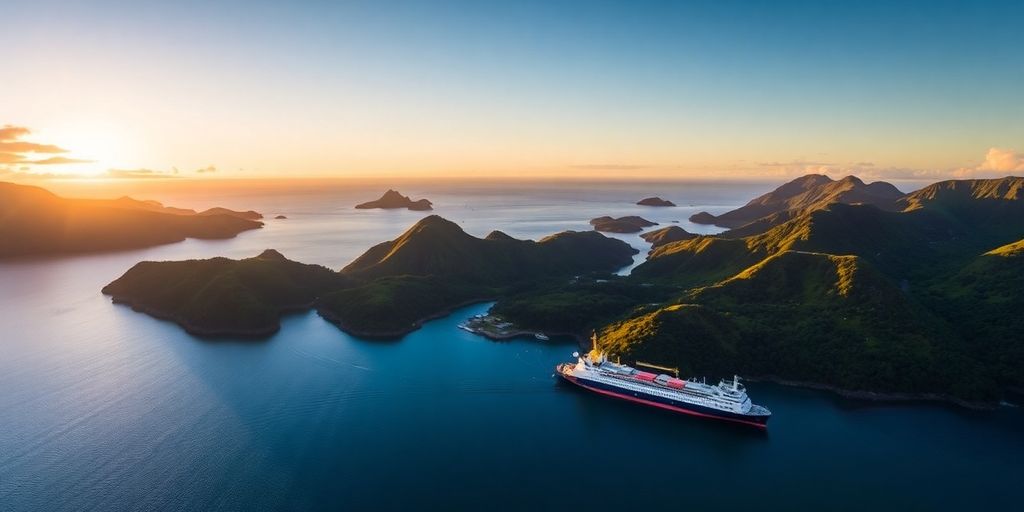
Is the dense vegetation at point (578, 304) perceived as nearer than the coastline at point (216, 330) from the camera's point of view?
No

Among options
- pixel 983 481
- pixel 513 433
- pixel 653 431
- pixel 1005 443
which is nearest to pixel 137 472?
pixel 513 433

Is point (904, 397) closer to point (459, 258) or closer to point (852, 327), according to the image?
point (852, 327)

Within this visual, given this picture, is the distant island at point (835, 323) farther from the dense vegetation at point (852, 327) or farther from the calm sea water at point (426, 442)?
the calm sea water at point (426, 442)

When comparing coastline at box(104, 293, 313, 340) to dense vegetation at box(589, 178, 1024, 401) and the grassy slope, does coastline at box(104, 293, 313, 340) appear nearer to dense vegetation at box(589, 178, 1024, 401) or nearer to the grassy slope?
the grassy slope

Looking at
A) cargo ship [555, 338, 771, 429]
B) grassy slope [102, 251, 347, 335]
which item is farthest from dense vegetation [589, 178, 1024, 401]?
grassy slope [102, 251, 347, 335]

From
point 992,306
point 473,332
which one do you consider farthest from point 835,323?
point 473,332

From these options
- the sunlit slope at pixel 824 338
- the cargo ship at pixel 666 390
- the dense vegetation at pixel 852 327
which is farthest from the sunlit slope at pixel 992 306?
the cargo ship at pixel 666 390
